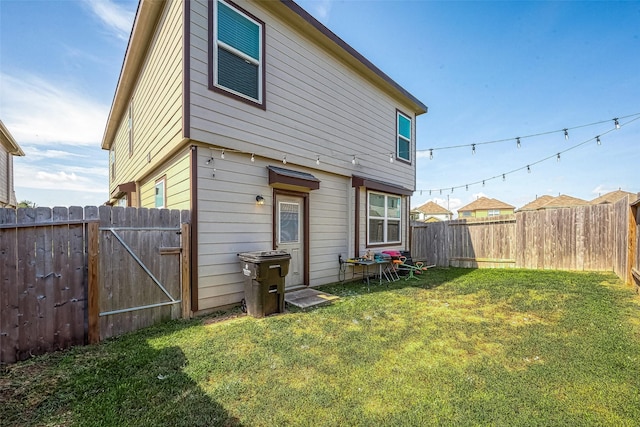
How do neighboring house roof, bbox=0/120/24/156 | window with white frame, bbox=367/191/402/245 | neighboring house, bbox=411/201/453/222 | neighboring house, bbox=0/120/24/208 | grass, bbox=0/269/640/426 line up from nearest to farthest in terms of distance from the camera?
grass, bbox=0/269/640/426 < window with white frame, bbox=367/191/402/245 < neighboring house roof, bbox=0/120/24/156 < neighboring house, bbox=0/120/24/208 < neighboring house, bbox=411/201/453/222

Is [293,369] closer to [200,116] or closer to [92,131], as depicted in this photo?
[200,116]

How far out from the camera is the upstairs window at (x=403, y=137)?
29.5ft

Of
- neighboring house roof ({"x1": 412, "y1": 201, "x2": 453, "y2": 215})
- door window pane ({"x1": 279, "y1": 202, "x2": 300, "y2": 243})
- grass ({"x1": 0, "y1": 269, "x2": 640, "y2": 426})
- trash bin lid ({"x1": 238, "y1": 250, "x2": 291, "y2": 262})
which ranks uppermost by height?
neighboring house roof ({"x1": 412, "y1": 201, "x2": 453, "y2": 215})

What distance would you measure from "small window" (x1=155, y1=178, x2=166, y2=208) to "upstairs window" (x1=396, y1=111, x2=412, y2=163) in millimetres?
6939

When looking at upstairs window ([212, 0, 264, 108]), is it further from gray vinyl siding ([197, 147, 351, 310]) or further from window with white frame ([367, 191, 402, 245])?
window with white frame ([367, 191, 402, 245])

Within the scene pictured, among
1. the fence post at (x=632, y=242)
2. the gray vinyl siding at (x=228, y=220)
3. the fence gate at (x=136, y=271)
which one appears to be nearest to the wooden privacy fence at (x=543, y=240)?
the fence post at (x=632, y=242)

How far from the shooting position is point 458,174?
1581 centimetres

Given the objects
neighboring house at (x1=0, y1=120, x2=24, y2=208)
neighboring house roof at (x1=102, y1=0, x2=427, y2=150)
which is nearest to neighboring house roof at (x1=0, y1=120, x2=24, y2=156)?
neighboring house at (x1=0, y1=120, x2=24, y2=208)

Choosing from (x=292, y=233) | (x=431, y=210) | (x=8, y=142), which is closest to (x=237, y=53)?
(x=292, y=233)

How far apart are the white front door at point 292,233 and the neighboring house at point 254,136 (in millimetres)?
24

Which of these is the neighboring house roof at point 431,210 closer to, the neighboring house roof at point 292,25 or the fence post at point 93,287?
the neighboring house roof at point 292,25

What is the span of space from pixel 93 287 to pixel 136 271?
1.68ft

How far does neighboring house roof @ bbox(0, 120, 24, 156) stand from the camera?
11.3 m

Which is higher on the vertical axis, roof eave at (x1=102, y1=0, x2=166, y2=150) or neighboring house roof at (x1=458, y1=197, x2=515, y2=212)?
roof eave at (x1=102, y1=0, x2=166, y2=150)
